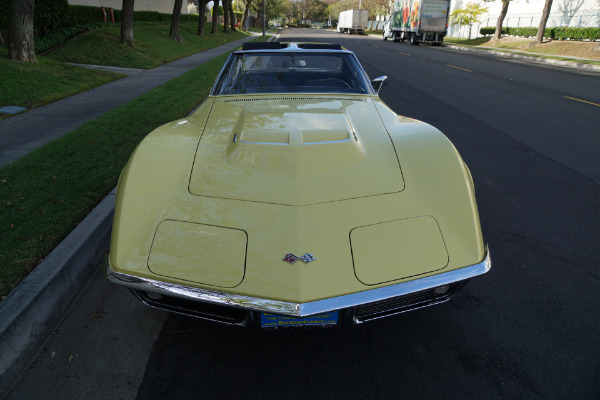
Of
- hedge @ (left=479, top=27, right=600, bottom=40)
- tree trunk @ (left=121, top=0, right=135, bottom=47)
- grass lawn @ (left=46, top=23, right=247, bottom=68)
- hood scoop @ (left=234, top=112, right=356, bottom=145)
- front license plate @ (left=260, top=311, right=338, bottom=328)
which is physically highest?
hedge @ (left=479, top=27, right=600, bottom=40)

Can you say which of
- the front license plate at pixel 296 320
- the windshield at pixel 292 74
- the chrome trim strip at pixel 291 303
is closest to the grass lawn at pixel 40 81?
the windshield at pixel 292 74

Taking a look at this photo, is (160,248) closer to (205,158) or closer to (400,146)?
(205,158)

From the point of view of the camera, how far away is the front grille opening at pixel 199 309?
1.88 meters

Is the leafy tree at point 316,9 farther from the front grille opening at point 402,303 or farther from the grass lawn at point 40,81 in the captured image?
the front grille opening at point 402,303

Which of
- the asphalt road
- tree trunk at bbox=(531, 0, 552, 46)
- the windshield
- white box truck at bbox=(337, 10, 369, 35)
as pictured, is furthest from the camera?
white box truck at bbox=(337, 10, 369, 35)

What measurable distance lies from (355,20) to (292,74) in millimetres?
55252

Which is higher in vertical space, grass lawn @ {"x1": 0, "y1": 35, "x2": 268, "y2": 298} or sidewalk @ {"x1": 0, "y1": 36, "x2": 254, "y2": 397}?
grass lawn @ {"x1": 0, "y1": 35, "x2": 268, "y2": 298}

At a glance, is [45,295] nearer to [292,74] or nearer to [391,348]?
[391,348]

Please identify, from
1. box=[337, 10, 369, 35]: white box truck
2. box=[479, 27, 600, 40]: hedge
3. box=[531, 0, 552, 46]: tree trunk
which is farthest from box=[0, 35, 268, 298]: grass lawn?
box=[337, 10, 369, 35]: white box truck

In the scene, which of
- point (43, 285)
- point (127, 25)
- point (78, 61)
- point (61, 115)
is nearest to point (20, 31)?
point (78, 61)

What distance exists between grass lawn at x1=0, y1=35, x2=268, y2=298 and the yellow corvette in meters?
1.11

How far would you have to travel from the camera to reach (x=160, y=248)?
73.8 inches

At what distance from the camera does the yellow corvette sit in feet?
5.80

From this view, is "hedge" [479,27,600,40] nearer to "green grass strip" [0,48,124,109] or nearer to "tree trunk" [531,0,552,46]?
"tree trunk" [531,0,552,46]
